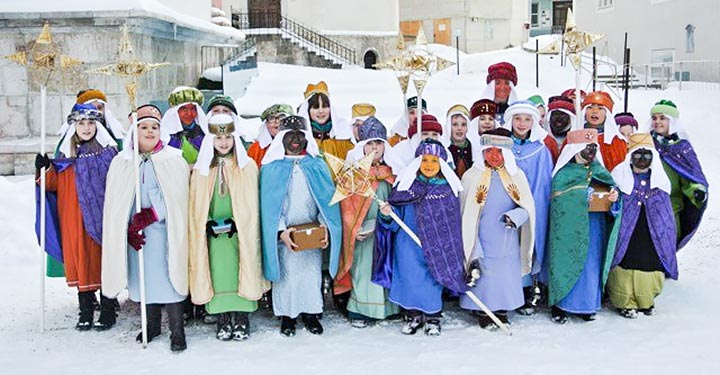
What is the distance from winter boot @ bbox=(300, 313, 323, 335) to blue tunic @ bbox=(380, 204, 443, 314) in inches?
26.1

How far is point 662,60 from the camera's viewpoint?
930 inches

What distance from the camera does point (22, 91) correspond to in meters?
10.0

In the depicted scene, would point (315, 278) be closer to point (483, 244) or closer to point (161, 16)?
point (483, 244)

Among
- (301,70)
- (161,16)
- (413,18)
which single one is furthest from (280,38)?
(161,16)

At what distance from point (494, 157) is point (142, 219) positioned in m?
2.71

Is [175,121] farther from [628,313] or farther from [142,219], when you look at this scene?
[628,313]

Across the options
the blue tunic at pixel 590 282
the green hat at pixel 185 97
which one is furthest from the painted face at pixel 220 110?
the blue tunic at pixel 590 282

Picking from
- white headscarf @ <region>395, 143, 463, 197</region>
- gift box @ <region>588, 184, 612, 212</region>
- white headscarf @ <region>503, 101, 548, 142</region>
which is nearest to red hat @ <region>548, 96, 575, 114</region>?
white headscarf @ <region>503, 101, 548, 142</region>

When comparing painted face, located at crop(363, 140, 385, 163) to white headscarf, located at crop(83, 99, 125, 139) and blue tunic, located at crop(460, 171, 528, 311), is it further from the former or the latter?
white headscarf, located at crop(83, 99, 125, 139)

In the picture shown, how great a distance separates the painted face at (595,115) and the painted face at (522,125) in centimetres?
Result: 76

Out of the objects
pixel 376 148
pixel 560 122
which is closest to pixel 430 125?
pixel 376 148

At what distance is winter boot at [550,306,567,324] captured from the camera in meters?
5.75

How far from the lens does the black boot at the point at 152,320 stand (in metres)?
5.43

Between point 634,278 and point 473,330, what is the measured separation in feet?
4.74
